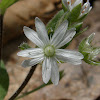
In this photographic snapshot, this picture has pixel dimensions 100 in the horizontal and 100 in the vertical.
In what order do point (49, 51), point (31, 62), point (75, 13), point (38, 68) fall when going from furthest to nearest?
point (38, 68)
point (75, 13)
point (49, 51)
point (31, 62)

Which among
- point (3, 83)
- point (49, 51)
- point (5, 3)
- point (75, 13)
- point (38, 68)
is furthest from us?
point (38, 68)

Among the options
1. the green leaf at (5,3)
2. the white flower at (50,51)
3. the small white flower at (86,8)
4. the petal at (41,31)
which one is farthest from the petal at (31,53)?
the green leaf at (5,3)

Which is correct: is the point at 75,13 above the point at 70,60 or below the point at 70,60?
above

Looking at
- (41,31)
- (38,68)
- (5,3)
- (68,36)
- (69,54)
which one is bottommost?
(38,68)

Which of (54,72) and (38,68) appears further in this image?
(38,68)

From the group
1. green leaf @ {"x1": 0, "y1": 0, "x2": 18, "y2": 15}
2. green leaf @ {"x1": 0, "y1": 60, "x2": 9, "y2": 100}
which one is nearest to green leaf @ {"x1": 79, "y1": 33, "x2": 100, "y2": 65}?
green leaf @ {"x1": 0, "y1": 0, "x2": 18, "y2": 15}

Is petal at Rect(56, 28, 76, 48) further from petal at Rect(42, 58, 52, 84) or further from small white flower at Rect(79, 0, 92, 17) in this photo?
small white flower at Rect(79, 0, 92, 17)

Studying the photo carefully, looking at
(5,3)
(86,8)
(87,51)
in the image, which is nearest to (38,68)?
(5,3)

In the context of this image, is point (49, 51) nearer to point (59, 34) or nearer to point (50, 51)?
point (50, 51)
